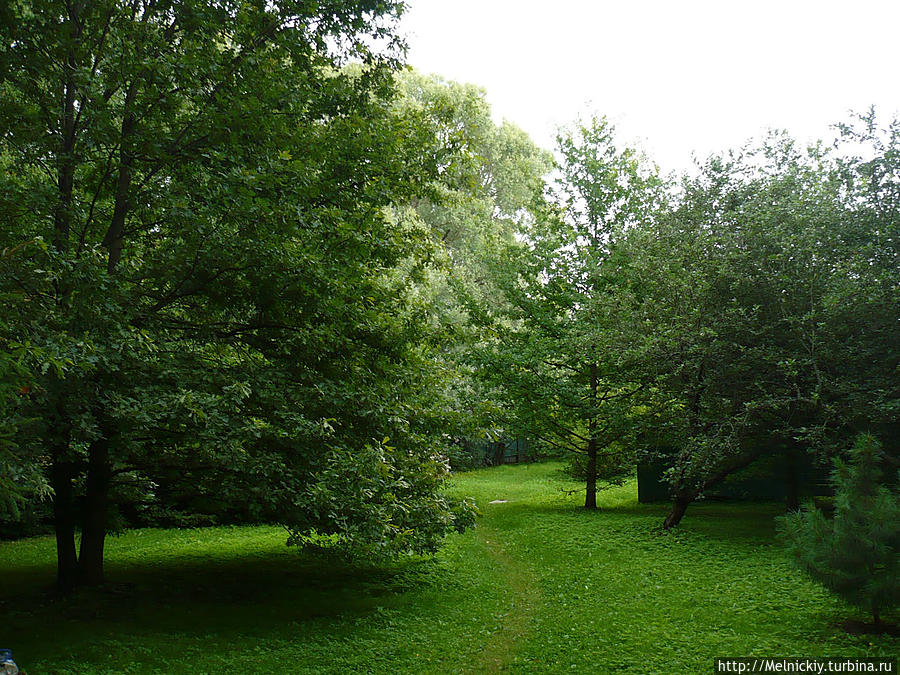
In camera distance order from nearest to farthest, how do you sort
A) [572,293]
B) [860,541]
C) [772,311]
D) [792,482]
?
[860,541], [772,311], [792,482], [572,293]

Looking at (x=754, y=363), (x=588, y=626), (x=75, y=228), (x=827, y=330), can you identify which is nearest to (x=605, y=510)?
(x=754, y=363)

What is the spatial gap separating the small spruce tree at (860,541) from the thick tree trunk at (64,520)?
29.6ft

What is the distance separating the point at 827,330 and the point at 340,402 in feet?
26.3

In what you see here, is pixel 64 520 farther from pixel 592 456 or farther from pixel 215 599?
pixel 592 456

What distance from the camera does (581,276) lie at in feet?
58.2

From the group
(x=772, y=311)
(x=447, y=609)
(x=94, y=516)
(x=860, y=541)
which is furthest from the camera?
(x=772, y=311)

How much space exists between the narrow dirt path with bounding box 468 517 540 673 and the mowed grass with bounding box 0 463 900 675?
36mm

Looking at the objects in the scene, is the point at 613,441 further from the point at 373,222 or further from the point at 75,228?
the point at 75,228

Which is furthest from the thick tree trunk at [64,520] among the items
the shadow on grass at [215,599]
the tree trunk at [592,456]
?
the tree trunk at [592,456]

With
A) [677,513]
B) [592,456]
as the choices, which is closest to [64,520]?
[677,513]

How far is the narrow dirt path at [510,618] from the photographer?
24.0ft

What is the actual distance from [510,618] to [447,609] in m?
0.95

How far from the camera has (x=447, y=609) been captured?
934 cm

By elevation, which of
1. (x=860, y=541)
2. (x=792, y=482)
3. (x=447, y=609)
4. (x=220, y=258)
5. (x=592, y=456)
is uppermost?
(x=220, y=258)
